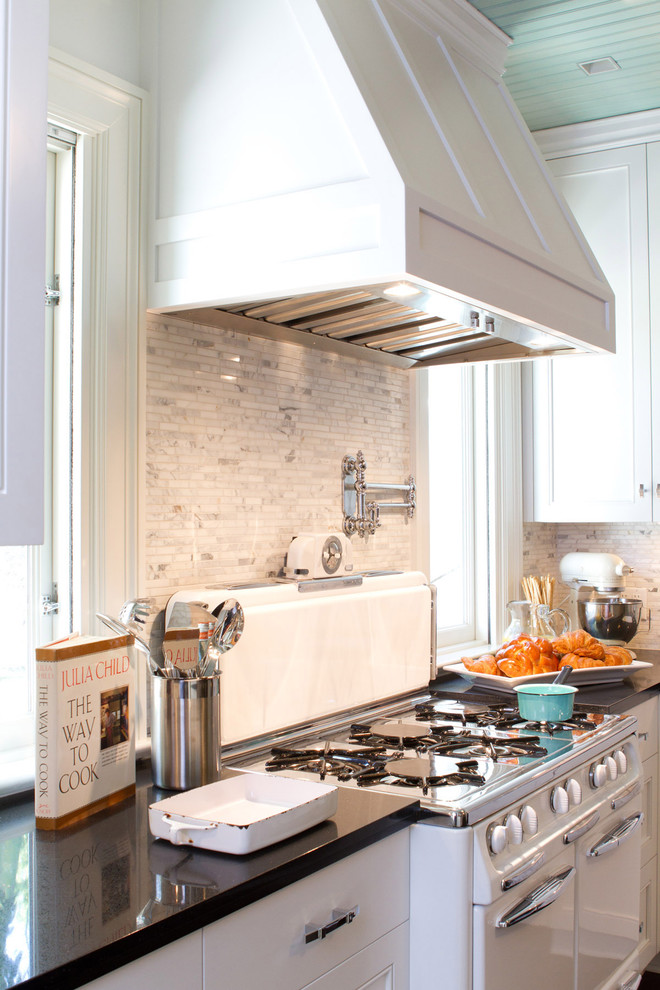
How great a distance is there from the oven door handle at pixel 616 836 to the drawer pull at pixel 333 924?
0.89 metres

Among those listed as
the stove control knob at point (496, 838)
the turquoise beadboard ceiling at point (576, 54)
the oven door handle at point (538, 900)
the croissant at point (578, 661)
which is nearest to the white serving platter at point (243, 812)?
the stove control knob at point (496, 838)

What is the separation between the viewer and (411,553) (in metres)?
3.05

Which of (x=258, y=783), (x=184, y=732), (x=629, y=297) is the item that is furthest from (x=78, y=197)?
(x=629, y=297)

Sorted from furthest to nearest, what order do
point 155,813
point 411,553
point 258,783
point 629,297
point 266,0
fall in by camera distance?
point 629,297, point 411,553, point 266,0, point 258,783, point 155,813

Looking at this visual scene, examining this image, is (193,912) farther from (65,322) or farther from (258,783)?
(65,322)

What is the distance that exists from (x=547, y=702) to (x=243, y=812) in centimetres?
103

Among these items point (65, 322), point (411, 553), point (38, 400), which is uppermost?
point (65, 322)

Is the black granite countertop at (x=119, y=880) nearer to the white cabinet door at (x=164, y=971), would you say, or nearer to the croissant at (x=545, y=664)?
the white cabinet door at (x=164, y=971)

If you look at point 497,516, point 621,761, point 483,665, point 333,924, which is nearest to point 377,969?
point 333,924

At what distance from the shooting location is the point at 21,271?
1.22 meters

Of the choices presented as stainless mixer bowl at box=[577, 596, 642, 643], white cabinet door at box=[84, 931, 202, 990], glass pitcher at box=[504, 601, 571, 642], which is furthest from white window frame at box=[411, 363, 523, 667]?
white cabinet door at box=[84, 931, 202, 990]

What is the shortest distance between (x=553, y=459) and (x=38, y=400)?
9.29ft

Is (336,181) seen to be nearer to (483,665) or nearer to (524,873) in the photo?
(524,873)

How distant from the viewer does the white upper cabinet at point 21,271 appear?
120 cm
